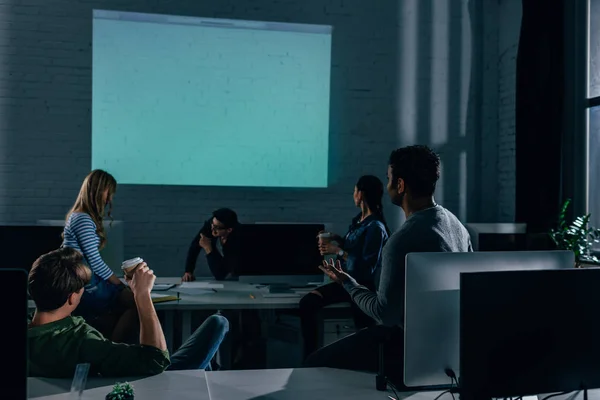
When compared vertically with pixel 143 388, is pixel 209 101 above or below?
above

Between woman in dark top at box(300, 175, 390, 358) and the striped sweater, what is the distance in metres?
1.04

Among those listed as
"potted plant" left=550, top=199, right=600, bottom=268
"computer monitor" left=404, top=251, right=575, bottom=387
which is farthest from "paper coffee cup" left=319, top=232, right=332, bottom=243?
"computer monitor" left=404, top=251, right=575, bottom=387

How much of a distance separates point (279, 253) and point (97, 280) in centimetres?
98

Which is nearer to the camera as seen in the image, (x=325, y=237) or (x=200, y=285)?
(x=325, y=237)

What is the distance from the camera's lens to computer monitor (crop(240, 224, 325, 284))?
349 centimetres

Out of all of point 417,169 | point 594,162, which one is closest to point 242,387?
point 417,169

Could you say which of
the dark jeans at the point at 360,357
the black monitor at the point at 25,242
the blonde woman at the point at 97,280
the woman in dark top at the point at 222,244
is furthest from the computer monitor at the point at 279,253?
the dark jeans at the point at 360,357

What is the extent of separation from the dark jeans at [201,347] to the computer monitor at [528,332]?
3.84ft

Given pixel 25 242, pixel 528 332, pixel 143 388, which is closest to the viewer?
pixel 528 332

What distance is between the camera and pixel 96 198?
3.27m

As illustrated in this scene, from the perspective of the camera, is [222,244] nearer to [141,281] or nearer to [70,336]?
[141,281]

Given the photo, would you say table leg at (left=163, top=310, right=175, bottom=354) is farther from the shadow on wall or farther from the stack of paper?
the shadow on wall

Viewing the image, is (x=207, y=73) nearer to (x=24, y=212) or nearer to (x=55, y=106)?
(x=55, y=106)

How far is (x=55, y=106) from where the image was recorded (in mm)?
4801
